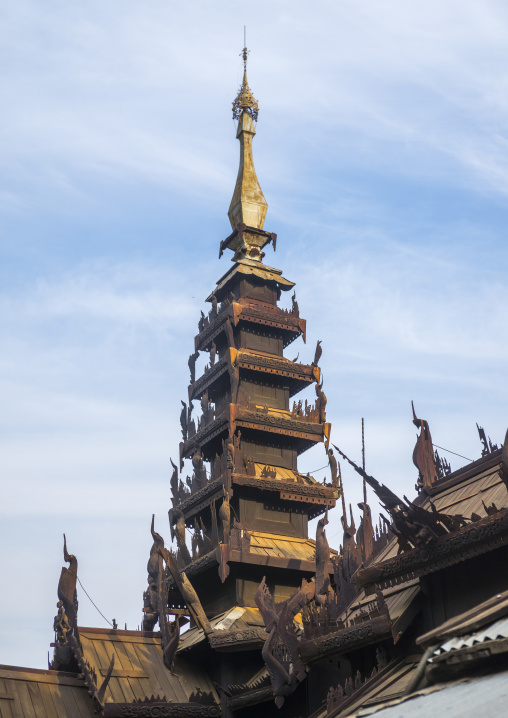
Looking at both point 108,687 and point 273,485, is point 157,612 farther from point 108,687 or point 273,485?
point 273,485

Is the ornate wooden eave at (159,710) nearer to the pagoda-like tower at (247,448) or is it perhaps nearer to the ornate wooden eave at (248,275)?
the pagoda-like tower at (247,448)

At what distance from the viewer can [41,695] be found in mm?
27031

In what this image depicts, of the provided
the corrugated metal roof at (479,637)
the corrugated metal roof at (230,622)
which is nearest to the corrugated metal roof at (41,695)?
the corrugated metal roof at (230,622)

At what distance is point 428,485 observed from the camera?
2389 centimetres

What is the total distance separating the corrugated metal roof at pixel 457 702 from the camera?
915 centimetres

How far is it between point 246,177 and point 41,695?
28.6 metres

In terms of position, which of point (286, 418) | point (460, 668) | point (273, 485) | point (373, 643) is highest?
point (286, 418)

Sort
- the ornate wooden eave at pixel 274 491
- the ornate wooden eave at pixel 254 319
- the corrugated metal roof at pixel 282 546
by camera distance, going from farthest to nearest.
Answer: the ornate wooden eave at pixel 254 319 → the ornate wooden eave at pixel 274 491 → the corrugated metal roof at pixel 282 546

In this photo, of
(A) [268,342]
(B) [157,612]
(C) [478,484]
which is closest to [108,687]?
(B) [157,612]

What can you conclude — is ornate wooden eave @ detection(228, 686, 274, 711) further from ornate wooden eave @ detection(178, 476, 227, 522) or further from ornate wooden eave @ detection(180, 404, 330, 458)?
ornate wooden eave @ detection(180, 404, 330, 458)

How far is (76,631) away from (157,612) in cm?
376

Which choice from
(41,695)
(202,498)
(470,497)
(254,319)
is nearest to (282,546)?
(202,498)

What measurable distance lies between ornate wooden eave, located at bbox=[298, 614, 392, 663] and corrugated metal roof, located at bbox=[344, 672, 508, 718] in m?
7.96

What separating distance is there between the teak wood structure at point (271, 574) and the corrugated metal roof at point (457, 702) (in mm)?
82
